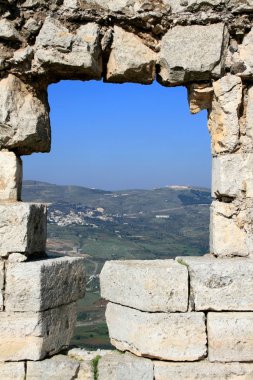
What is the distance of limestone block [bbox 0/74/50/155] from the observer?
190 inches

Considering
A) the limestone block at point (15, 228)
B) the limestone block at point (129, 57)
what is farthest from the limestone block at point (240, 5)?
the limestone block at point (15, 228)

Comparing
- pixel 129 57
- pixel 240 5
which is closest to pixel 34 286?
→ pixel 129 57

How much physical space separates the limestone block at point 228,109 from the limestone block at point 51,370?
8.29 feet

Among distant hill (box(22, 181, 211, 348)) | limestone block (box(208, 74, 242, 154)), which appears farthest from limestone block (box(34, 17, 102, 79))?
distant hill (box(22, 181, 211, 348))

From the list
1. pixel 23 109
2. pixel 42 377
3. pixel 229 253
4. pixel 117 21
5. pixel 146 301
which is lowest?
pixel 42 377

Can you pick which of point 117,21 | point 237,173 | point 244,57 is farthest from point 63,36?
point 237,173

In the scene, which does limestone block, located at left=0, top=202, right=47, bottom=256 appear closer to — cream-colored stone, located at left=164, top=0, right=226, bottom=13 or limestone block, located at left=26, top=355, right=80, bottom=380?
limestone block, located at left=26, top=355, right=80, bottom=380

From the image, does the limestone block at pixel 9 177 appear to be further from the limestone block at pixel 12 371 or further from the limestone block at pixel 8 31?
the limestone block at pixel 12 371

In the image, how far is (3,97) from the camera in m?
4.82

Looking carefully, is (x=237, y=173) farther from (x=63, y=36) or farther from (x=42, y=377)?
(x=42, y=377)

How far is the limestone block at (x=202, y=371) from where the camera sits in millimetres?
4418

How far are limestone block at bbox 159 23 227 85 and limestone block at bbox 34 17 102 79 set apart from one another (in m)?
0.72

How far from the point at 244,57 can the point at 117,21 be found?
131 centimetres

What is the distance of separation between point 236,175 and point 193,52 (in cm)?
127
